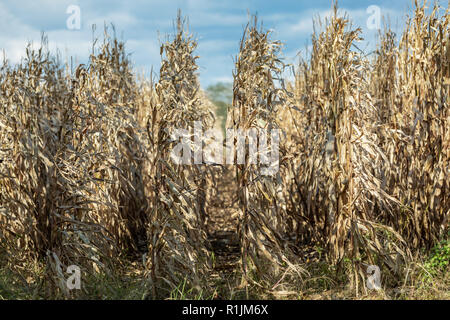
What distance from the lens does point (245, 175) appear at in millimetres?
3418

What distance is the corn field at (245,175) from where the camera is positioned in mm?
3445

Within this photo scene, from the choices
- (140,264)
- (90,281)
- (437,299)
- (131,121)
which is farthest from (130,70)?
(437,299)

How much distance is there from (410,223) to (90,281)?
10.2 feet

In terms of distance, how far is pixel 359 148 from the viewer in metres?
3.86

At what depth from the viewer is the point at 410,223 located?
4.37 m

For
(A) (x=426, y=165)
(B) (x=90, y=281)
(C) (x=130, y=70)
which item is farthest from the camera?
(C) (x=130, y=70)

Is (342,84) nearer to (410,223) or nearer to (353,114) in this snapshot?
(353,114)

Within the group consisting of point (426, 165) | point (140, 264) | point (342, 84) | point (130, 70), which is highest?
point (130, 70)

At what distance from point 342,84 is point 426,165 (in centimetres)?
131

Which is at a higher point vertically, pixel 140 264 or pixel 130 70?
pixel 130 70

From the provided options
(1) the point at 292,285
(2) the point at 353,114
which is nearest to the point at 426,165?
(2) the point at 353,114

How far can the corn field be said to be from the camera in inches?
136
